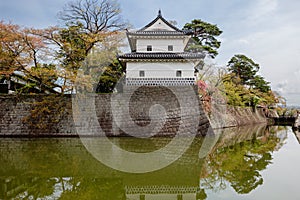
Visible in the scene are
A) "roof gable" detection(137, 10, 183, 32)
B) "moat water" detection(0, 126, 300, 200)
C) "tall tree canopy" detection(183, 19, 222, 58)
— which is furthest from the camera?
"tall tree canopy" detection(183, 19, 222, 58)

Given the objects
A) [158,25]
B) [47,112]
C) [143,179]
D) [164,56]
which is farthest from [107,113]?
[143,179]

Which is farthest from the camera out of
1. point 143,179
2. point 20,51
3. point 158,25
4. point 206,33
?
point 206,33

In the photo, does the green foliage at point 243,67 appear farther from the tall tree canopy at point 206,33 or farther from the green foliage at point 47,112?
the green foliage at point 47,112

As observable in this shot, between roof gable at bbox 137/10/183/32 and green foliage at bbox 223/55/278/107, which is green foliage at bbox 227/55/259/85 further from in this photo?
roof gable at bbox 137/10/183/32

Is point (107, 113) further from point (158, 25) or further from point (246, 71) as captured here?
point (246, 71)

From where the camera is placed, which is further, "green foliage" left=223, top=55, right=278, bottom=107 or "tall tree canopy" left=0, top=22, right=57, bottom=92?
"green foliage" left=223, top=55, right=278, bottom=107

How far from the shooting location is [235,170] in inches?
252

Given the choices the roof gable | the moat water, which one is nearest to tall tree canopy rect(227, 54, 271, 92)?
the roof gable

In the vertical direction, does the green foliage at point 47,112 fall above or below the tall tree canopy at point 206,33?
below

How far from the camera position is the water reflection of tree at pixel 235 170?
5.19 m

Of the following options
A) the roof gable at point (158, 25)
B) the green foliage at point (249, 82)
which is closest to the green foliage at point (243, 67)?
the green foliage at point (249, 82)

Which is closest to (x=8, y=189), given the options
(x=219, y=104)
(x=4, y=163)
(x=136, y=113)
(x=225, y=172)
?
(x=4, y=163)

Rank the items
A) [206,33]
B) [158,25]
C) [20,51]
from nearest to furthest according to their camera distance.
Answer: [20,51]
[158,25]
[206,33]

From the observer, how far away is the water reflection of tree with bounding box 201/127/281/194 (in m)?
5.19
